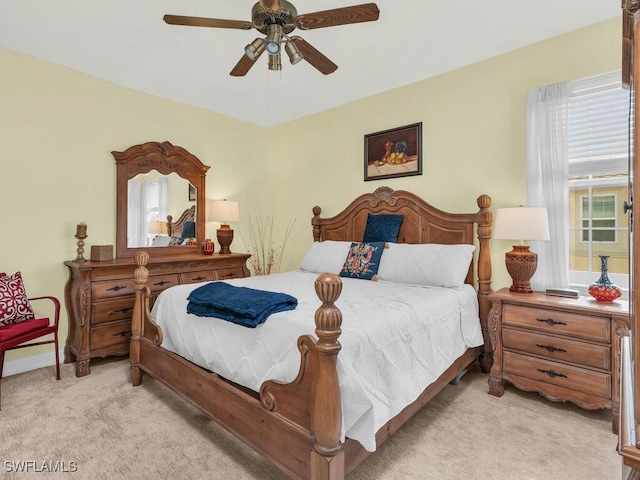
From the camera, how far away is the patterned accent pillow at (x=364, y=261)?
3061 millimetres

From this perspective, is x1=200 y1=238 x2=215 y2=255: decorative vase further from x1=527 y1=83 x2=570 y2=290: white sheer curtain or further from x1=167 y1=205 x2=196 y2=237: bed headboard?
x1=527 y1=83 x2=570 y2=290: white sheer curtain

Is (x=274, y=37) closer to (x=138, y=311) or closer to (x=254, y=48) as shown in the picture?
(x=254, y=48)

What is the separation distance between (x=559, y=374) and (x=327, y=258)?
2048 mm

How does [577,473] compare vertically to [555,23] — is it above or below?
below

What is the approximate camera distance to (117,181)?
3465mm

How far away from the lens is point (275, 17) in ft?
6.07

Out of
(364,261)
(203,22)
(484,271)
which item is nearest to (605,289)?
(484,271)

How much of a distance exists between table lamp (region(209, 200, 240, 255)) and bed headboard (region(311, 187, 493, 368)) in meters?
0.97

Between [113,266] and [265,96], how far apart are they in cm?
241

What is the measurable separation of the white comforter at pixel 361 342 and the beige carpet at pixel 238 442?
0.35 meters

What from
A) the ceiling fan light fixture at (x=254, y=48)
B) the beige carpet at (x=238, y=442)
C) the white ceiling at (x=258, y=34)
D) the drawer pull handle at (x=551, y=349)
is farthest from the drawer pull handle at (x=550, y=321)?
the ceiling fan light fixture at (x=254, y=48)

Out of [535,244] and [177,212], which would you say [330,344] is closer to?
[535,244]

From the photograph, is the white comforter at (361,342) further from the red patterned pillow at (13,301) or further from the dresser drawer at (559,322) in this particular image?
the red patterned pillow at (13,301)

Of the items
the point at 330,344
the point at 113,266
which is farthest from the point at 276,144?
the point at 330,344
